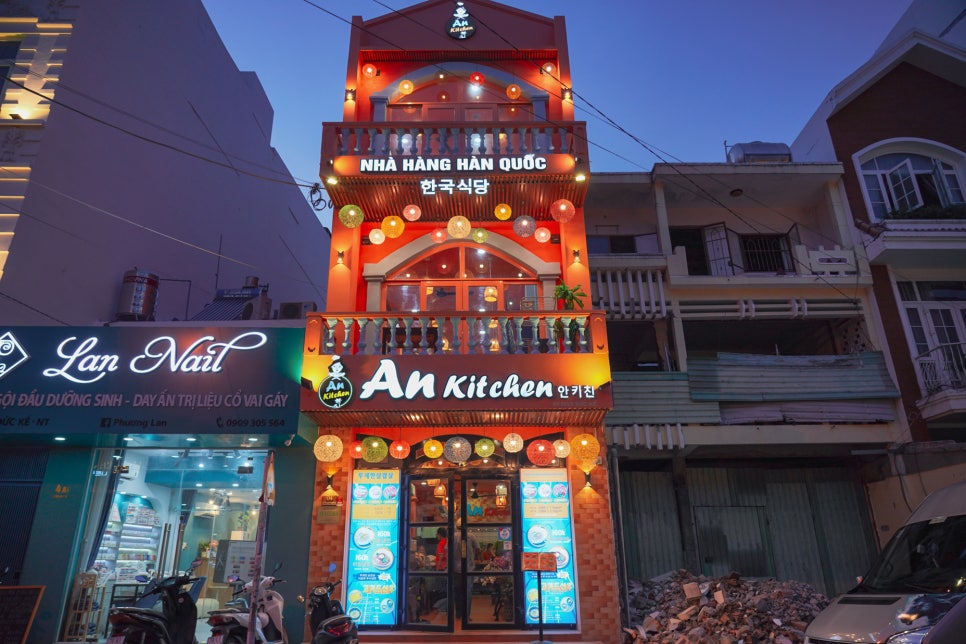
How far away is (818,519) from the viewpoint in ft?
45.5

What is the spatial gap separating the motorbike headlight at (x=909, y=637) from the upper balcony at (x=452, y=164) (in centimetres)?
868

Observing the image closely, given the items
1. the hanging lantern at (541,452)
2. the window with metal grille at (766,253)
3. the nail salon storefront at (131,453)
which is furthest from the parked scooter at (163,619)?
the window with metal grille at (766,253)

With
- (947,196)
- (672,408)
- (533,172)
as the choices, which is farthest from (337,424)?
(947,196)

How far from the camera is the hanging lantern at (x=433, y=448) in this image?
10.9m

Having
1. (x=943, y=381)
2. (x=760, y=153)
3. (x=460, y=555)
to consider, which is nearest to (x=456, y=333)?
(x=460, y=555)

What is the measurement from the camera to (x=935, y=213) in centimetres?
1432

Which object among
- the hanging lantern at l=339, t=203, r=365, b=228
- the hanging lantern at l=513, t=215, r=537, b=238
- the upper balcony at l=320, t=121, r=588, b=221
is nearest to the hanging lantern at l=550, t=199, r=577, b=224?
the upper balcony at l=320, t=121, r=588, b=221

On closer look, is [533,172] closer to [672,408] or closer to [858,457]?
[672,408]

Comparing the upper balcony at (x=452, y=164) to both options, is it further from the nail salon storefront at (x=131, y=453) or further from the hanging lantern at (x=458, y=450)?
the hanging lantern at (x=458, y=450)

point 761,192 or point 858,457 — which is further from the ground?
point 761,192

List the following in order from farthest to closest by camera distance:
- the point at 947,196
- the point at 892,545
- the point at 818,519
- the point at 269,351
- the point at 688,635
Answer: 1. the point at 947,196
2. the point at 818,519
3. the point at 269,351
4. the point at 688,635
5. the point at 892,545

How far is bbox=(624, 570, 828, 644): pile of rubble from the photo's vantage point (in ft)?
28.2

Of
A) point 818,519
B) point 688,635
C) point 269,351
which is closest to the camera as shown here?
point 688,635

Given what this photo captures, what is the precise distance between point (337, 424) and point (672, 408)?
7057 mm
